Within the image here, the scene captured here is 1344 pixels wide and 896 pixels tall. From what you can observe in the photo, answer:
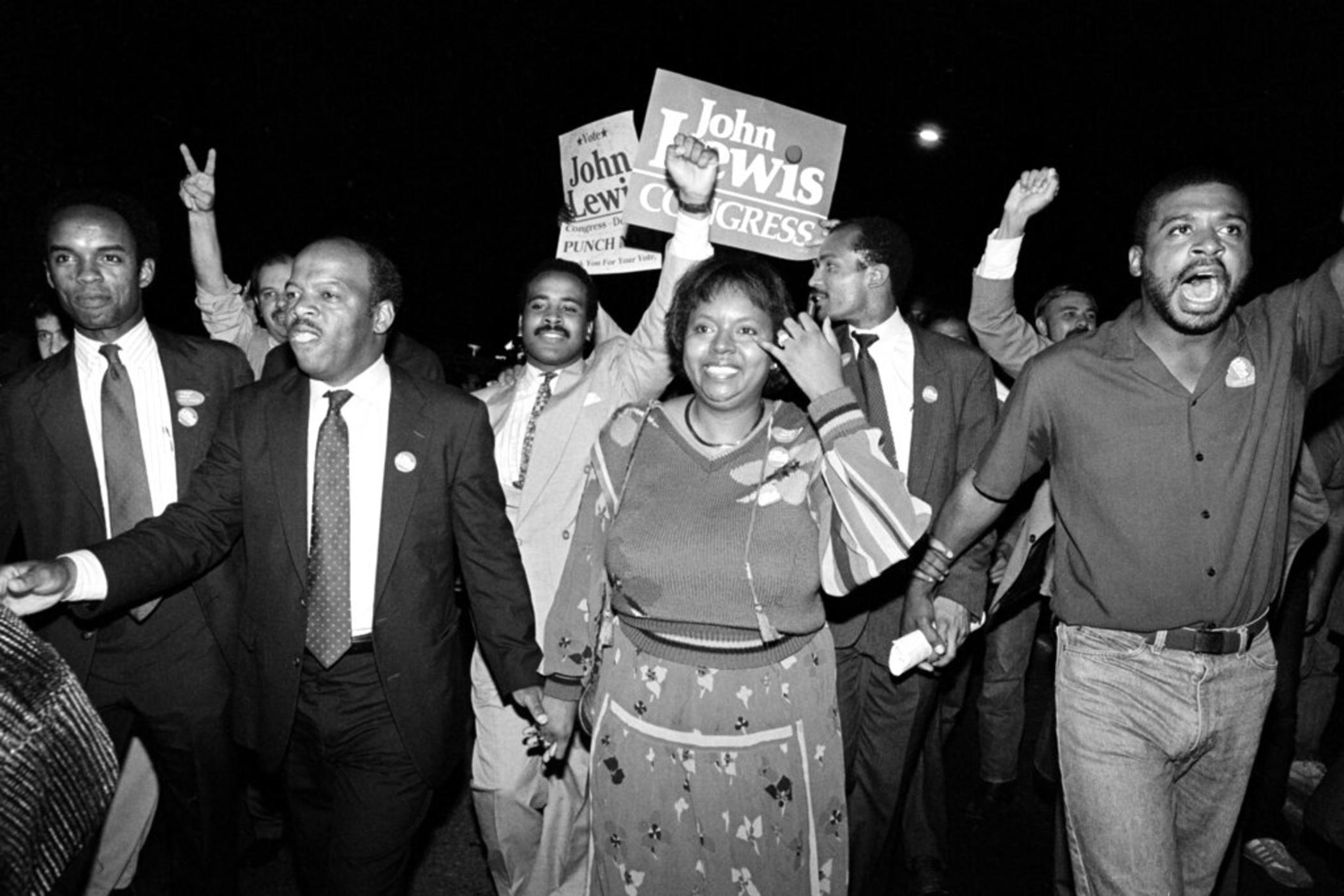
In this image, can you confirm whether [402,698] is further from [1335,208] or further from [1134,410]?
[1335,208]

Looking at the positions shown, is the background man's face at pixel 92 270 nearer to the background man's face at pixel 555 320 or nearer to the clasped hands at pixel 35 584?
the clasped hands at pixel 35 584

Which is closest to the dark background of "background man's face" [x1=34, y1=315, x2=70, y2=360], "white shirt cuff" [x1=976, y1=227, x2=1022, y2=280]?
"background man's face" [x1=34, y1=315, x2=70, y2=360]

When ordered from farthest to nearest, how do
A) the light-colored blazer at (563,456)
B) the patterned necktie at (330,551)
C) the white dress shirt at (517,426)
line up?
1. the white dress shirt at (517,426)
2. the light-colored blazer at (563,456)
3. the patterned necktie at (330,551)

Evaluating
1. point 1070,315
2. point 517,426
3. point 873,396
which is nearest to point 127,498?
point 517,426

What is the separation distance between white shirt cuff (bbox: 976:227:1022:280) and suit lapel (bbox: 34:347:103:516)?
3.60 meters

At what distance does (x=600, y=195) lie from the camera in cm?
614

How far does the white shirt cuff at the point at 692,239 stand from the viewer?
3543 millimetres

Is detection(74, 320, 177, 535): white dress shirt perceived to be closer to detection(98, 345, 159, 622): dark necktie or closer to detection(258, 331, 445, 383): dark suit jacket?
detection(98, 345, 159, 622): dark necktie

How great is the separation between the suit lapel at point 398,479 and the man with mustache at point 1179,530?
2.19m

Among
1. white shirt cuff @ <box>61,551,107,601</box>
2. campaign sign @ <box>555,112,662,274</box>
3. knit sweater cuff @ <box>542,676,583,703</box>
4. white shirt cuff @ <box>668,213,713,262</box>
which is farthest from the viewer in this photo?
campaign sign @ <box>555,112,662,274</box>

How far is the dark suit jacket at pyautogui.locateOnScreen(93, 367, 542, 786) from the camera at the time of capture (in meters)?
3.29

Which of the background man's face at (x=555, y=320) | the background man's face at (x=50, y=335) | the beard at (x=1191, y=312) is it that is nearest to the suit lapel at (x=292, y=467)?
the background man's face at (x=555, y=320)

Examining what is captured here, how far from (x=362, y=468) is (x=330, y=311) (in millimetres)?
550

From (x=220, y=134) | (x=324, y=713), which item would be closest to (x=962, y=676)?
(x=324, y=713)
